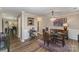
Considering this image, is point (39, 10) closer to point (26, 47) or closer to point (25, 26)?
point (25, 26)

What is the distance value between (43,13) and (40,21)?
0.17m

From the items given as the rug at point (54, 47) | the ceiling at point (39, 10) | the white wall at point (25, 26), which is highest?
the ceiling at point (39, 10)

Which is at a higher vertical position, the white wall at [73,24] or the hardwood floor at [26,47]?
the white wall at [73,24]

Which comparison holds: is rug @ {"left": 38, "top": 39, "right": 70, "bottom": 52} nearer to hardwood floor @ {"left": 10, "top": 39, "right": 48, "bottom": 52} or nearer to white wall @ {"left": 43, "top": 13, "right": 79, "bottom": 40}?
hardwood floor @ {"left": 10, "top": 39, "right": 48, "bottom": 52}

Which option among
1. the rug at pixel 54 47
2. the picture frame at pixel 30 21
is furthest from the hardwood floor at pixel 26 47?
the picture frame at pixel 30 21

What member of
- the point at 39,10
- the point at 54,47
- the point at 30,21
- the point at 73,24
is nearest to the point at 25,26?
the point at 30,21

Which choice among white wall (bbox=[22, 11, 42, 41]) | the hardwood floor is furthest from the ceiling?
the hardwood floor

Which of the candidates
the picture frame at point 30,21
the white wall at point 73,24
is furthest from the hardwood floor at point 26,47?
the white wall at point 73,24

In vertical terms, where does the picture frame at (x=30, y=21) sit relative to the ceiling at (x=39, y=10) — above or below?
below

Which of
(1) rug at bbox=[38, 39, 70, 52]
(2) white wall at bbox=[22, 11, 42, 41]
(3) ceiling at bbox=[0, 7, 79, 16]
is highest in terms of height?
(3) ceiling at bbox=[0, 7, 79, 16]

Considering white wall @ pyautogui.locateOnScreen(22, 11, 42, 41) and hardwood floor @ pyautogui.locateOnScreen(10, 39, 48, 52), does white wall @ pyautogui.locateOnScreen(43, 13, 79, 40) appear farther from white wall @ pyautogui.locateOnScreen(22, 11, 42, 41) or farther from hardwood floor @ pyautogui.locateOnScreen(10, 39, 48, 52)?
hardwood floor @ pyautogui.locateOnScreen(10, 39, 48, 52)

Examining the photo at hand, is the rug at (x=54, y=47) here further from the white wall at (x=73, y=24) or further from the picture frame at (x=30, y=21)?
the picture frame at (x=30, y=21)

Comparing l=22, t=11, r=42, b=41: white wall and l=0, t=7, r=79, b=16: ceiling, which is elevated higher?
l=0, t=7, r=79, b=16: ceiling

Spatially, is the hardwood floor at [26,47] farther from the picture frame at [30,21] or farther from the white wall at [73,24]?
the white wall at [73,24]
